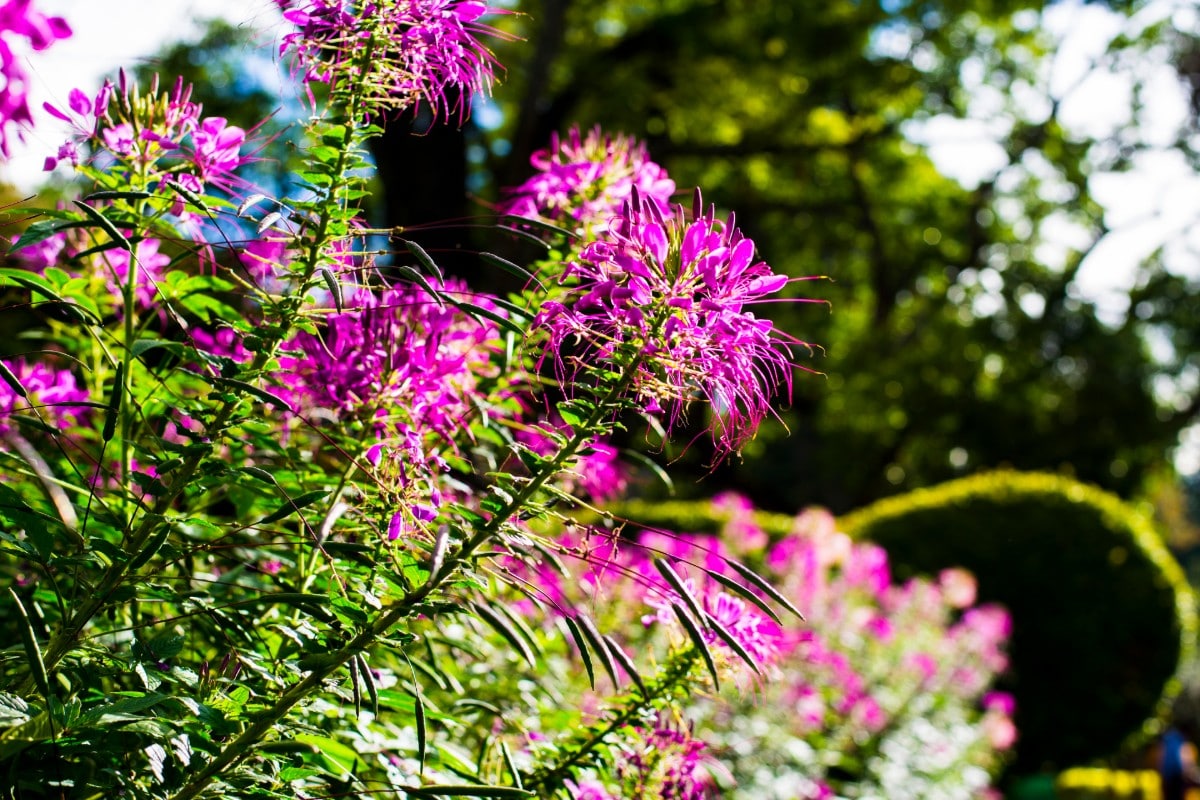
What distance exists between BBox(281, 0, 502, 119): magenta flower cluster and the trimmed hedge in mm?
7104

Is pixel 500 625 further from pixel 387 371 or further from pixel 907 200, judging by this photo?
pixel 907 200

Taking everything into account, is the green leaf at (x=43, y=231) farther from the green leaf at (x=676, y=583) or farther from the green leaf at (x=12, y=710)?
the green leaf at (x=676, y=583)

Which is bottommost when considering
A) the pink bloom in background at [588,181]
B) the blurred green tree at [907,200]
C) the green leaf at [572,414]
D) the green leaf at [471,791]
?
the green leaf at [471,791]

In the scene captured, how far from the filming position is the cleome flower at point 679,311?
104 centimetres

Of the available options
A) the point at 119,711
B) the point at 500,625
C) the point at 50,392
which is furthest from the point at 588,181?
the point at 119,711

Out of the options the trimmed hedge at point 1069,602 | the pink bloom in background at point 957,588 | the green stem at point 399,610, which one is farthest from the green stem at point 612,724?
the trimmed hedge at point 1069,602

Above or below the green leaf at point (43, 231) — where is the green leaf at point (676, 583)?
below

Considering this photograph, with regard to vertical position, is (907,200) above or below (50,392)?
above

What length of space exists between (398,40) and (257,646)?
74 centimetres

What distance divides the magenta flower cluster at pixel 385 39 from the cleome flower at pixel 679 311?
1.00 feet

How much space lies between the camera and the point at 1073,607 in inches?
336

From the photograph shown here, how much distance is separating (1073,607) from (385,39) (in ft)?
28.6

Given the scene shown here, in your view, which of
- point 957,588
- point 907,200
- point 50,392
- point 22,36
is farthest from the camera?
point 907,200

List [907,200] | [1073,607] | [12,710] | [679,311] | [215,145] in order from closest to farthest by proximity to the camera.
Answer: [12,710] < [679,311] < [215,145] < [1073,607] < [907,200]
